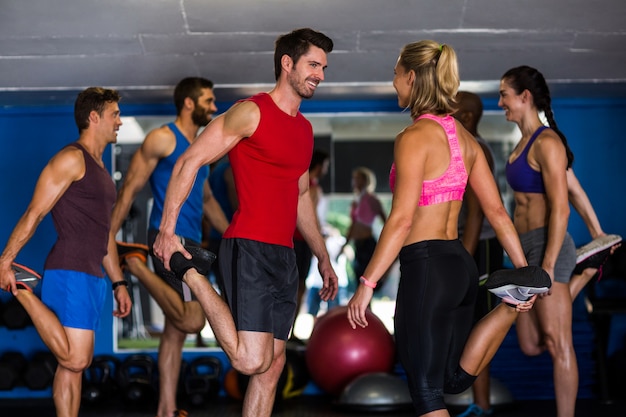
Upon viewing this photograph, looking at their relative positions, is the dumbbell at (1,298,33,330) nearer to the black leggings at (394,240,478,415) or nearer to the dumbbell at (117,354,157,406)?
the dumbbell at (117,354,157,406)

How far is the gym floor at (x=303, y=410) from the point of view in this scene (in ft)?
17.4

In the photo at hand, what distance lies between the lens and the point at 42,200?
3959 mm

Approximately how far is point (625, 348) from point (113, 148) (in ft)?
13.5

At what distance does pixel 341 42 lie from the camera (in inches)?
205

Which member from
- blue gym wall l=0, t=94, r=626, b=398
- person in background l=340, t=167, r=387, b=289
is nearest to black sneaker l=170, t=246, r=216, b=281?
blue gym wall l=0, t=94, r=626, b=398

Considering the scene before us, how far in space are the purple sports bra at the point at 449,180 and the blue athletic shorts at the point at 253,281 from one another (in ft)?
2.35

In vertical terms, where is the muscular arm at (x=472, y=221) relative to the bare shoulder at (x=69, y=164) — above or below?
below

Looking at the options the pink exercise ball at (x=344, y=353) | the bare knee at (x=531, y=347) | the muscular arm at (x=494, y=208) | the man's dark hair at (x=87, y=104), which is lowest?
the pink exercise ball at (x=344, y=353)

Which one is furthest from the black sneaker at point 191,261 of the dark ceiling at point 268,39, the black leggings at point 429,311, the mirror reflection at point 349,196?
the mirror reflection at point 349,196

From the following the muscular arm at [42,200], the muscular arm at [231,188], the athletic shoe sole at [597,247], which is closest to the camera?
the muscular arm at [42,200]

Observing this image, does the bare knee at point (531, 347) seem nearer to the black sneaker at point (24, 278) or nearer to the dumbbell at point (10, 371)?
the black sneaker at point (24, 278)

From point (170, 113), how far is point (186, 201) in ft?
5.40

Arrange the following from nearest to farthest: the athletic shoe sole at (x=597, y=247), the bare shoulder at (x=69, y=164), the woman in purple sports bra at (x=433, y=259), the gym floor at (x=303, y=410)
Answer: the woman in purple sports bra at (x=433, y=259)
the bare shoulder at (x=69, y=164)
the athletic shoe sole at (x=597, y=247)
the gym floor at (x=303, y=410)

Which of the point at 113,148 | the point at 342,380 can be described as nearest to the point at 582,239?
the point at 342,380
